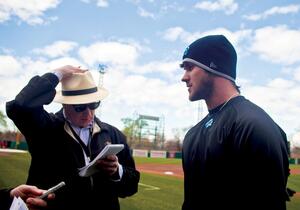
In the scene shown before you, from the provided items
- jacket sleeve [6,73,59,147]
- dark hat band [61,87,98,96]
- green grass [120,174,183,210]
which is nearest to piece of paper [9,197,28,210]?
jacket sleeve [6,73,59,147]

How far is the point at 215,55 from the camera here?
309cm

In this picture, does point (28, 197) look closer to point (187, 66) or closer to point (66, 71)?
point (66, 71)

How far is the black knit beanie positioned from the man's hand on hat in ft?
4.30

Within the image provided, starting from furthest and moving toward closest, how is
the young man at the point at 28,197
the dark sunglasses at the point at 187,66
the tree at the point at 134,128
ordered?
1. the tree at the point at 134,128
2. the dark sunglasses at the point at 187,66
3. the young man at the point at 28,197

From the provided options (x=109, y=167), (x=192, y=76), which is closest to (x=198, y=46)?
(x=192, y=76)

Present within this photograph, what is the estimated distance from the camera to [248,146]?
2400 mm

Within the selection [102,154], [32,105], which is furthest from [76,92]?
[102,154]

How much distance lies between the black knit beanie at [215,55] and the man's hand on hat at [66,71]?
131cm

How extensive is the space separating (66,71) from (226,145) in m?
1.99

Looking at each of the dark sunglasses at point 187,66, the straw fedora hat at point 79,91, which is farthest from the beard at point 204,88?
the straw fedora hat at point 79,91

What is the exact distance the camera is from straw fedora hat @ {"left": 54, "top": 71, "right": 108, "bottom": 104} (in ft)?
12.1

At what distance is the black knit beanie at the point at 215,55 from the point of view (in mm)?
3070

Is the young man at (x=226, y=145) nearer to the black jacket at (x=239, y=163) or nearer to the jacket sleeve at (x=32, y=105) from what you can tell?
the black jacket at (x=239, y=163)

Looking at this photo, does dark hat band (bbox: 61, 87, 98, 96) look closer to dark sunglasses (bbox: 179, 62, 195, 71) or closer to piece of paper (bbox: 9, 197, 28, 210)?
dark sunglasses (bbox: 179, 62, 195, 71)
